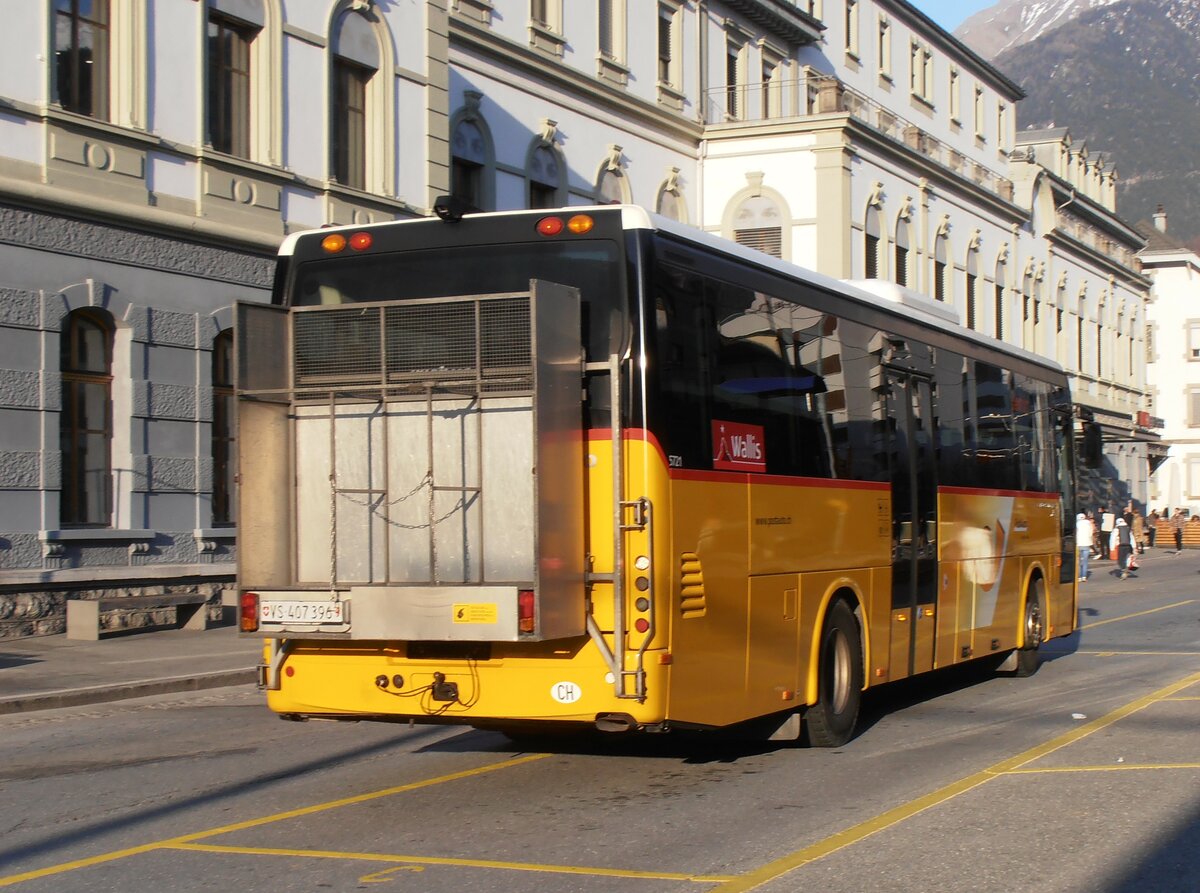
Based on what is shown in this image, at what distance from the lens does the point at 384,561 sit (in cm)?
913

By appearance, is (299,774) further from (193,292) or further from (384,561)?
(193,292)

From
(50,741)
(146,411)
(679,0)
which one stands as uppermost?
(679,0)

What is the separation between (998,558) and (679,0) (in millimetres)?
24523

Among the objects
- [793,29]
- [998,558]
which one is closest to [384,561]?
Answer: [998,558]

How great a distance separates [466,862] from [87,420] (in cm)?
1423

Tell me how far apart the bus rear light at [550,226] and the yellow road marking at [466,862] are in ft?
11.9

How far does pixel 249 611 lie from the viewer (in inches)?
369

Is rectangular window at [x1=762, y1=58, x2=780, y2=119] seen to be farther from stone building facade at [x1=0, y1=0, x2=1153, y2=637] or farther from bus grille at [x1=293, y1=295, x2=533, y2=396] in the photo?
bus grille at [x1=293, y1=295, x2=533, y2=396]

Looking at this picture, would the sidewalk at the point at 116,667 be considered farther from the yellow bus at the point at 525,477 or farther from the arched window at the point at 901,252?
the arched window at the point at 901,252

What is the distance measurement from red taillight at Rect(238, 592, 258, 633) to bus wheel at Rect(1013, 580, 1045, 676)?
9155 mm

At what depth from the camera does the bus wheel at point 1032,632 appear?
640 inches

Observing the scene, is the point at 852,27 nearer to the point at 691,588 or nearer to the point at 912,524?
the point at 912,524

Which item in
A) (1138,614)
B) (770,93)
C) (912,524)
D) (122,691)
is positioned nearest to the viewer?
(912,524)

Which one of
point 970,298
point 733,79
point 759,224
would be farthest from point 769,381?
point 970,298
